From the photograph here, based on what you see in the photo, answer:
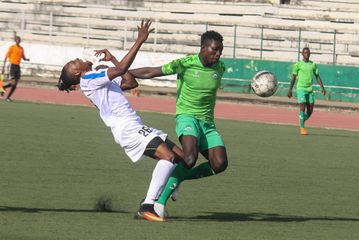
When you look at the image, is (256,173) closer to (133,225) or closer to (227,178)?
(227,178)

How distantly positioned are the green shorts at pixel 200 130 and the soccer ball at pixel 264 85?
2.24 meters

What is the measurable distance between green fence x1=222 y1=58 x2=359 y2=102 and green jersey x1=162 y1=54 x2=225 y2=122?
31174 millimetres

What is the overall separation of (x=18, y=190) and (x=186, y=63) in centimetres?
289

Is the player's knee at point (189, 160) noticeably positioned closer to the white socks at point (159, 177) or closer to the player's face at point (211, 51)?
the white socks at point (159, 177)

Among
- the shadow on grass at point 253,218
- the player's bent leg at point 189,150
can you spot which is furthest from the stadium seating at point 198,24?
the player's bent leg at point 189,150

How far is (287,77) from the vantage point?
44344 millimetres

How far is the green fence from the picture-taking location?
1704 inches

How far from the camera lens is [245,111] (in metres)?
36.0

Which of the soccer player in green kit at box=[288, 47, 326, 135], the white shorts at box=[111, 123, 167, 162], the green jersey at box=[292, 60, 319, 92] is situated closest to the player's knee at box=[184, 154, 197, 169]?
the white shorts at box=[111, 123, 167, 162]

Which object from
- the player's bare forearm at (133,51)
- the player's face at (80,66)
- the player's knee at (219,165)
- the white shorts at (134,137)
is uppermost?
the player's bare forearm at (133,51)

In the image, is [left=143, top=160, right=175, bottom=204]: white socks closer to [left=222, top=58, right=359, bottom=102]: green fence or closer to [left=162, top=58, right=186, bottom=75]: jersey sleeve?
[left=162, top=58, right=186, bottom=75]: jersey sleeve

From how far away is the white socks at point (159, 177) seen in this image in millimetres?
11141

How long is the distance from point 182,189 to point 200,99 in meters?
2.75

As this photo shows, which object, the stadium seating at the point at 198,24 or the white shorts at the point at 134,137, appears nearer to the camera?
the white shorts at the point at 134,137
